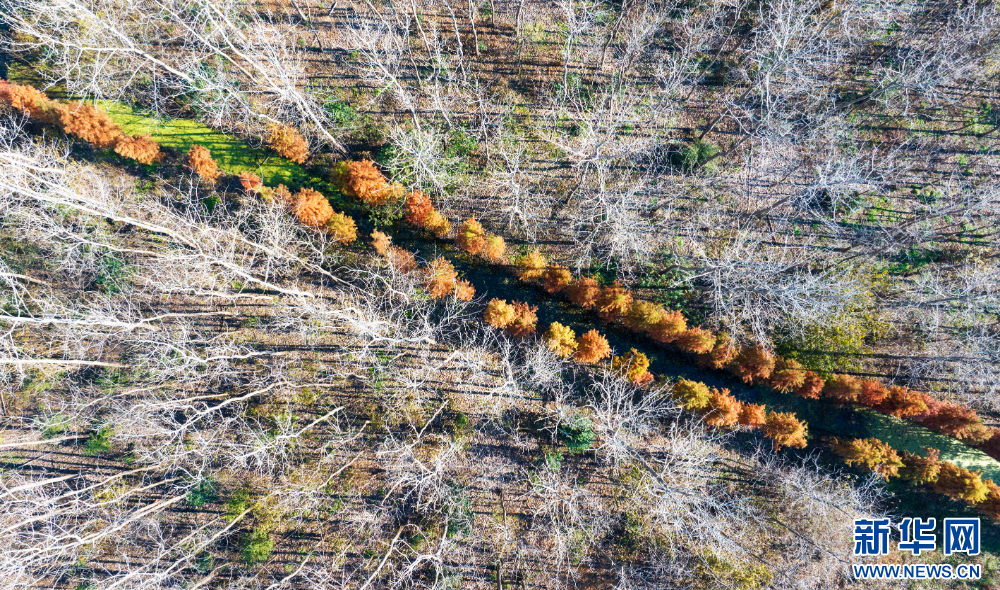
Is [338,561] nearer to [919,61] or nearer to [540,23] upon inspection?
[540,23]

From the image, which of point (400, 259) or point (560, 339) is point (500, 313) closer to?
point (560, 339)

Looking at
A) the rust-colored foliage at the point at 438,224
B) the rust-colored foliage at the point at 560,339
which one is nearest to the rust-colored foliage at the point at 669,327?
the rust-colored foliage at the point at 560,339

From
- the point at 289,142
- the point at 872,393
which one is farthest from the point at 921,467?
the point at 289,142

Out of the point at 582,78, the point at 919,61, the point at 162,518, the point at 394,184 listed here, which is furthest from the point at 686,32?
the point at 162,518

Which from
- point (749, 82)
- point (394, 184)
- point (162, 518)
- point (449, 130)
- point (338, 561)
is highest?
point (749, 82)

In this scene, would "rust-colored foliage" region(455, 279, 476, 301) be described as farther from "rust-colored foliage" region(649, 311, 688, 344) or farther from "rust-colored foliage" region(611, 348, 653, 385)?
"rust-colored foliage" region(649, 311, 688, 344)
